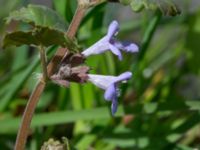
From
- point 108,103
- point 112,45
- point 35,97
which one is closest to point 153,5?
point 112,45

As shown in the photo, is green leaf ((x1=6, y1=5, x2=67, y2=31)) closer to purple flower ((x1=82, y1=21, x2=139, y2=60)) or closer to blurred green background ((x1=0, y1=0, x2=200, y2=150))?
purple flower ((x1=82, y1=21, x2=139, y2=60))

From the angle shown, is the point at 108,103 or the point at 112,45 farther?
the point at 108,103

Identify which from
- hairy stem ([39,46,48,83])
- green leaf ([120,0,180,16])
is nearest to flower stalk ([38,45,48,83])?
hairy stem ([39,46,48,83])

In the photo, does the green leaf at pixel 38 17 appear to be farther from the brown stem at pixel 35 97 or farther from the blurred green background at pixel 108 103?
the blurred green background at pixel 108 103

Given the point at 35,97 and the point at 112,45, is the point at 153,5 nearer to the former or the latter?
the point at 112,45

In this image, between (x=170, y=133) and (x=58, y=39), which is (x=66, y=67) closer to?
(x=58, y=39)

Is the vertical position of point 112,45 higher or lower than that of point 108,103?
higher
